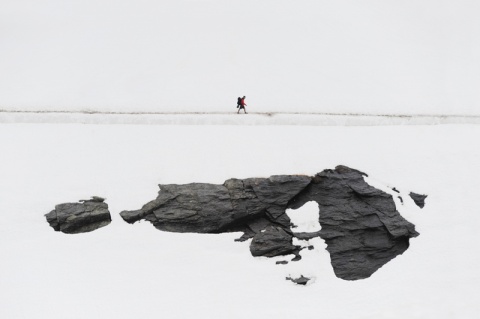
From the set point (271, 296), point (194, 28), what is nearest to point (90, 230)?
point (271, 296)

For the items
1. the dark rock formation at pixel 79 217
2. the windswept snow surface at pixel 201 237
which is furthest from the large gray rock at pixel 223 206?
the dark rock formation at pixel 79 217

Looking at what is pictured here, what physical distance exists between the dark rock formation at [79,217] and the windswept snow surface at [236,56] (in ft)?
25.7

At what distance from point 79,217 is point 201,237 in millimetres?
3438

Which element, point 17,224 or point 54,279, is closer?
point 54,279

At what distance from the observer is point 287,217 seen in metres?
12.6

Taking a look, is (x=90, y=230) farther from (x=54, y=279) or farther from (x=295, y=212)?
(x=295, y=212)

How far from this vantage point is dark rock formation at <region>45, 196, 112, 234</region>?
1159cm

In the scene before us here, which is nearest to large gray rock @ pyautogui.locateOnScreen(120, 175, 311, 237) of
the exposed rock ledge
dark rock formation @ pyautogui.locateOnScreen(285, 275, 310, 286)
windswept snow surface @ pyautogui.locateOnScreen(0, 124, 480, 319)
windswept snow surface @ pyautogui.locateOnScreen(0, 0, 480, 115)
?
the exposed rock ledge

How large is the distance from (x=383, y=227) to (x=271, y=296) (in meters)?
4.32

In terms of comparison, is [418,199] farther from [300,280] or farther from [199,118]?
[199,118]

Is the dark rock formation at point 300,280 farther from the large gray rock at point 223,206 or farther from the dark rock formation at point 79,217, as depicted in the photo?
the dark rock formation at point 79,217

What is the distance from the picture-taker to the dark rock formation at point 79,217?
38.0ft

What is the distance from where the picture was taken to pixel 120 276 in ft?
35.9

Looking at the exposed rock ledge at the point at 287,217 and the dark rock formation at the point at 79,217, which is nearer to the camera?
the dark rock formation at the point at 79,217
